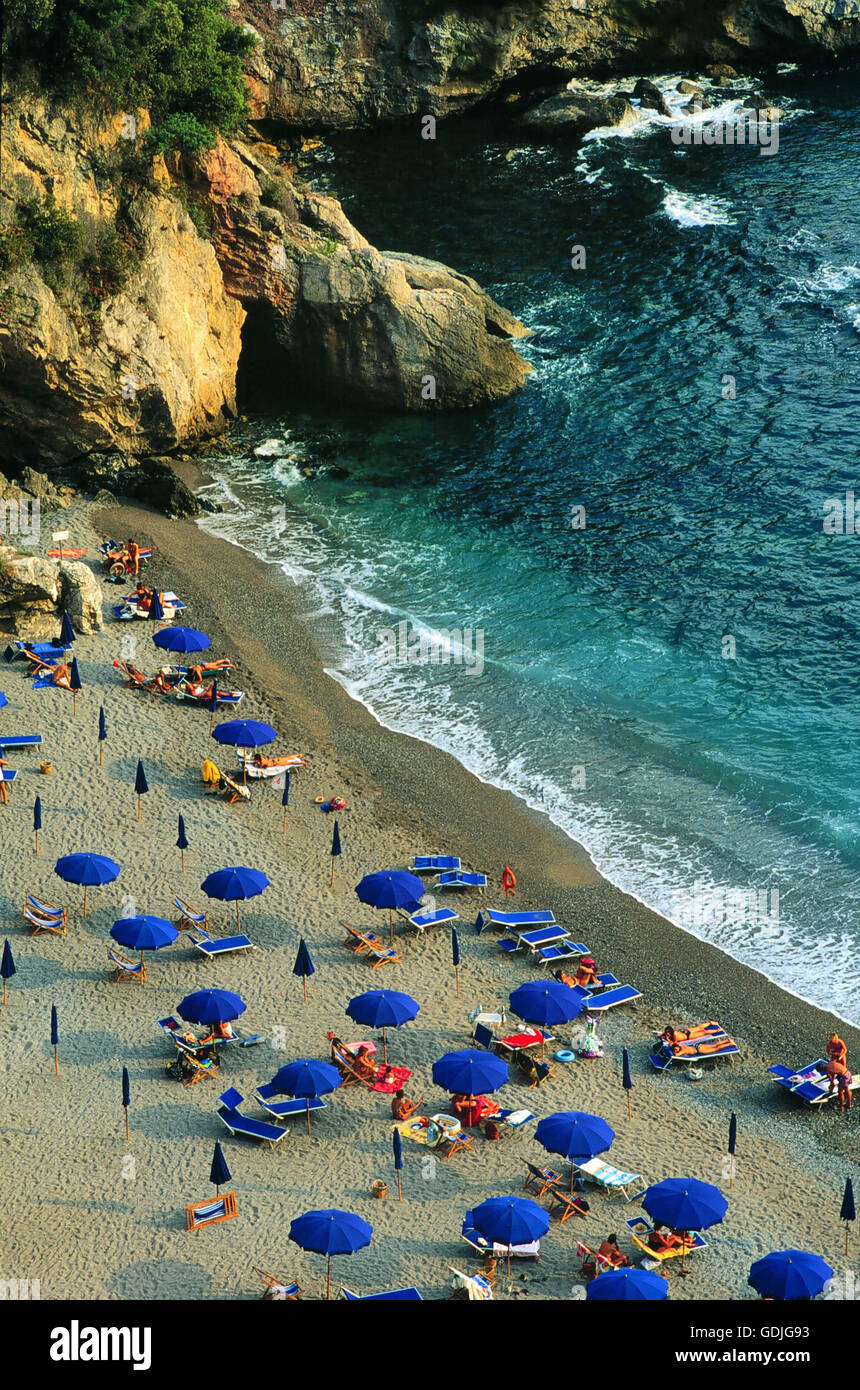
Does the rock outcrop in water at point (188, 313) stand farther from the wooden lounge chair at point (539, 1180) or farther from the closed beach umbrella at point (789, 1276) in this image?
the closed beach umbrella at point (789, 1276)

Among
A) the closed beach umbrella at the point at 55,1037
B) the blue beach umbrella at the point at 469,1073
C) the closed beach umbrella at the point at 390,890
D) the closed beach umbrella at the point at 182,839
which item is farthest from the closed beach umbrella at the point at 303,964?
the closed beach umbrella at the point at 182,839

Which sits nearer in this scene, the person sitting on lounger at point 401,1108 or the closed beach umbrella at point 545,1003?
the person sitting on lounger at point 401,1108

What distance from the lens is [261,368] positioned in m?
65.2

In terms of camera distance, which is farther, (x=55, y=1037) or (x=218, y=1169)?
(x=55, y=1037)

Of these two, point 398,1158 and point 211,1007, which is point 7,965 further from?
point 398,1158

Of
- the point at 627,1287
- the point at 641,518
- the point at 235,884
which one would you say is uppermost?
the point at 641,518

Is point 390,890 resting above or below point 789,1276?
above

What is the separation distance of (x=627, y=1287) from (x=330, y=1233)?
16.4ft

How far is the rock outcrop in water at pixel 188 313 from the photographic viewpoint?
53.1 m

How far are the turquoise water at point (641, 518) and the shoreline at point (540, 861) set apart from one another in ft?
2.11

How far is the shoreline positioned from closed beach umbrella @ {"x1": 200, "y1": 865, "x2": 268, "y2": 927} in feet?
19.1

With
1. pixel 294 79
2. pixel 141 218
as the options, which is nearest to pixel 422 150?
pixel 294 79

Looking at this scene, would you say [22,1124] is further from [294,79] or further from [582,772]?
[294,79]

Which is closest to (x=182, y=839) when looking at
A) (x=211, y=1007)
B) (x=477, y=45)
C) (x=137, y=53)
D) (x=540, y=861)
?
(x=211, y=1007)
